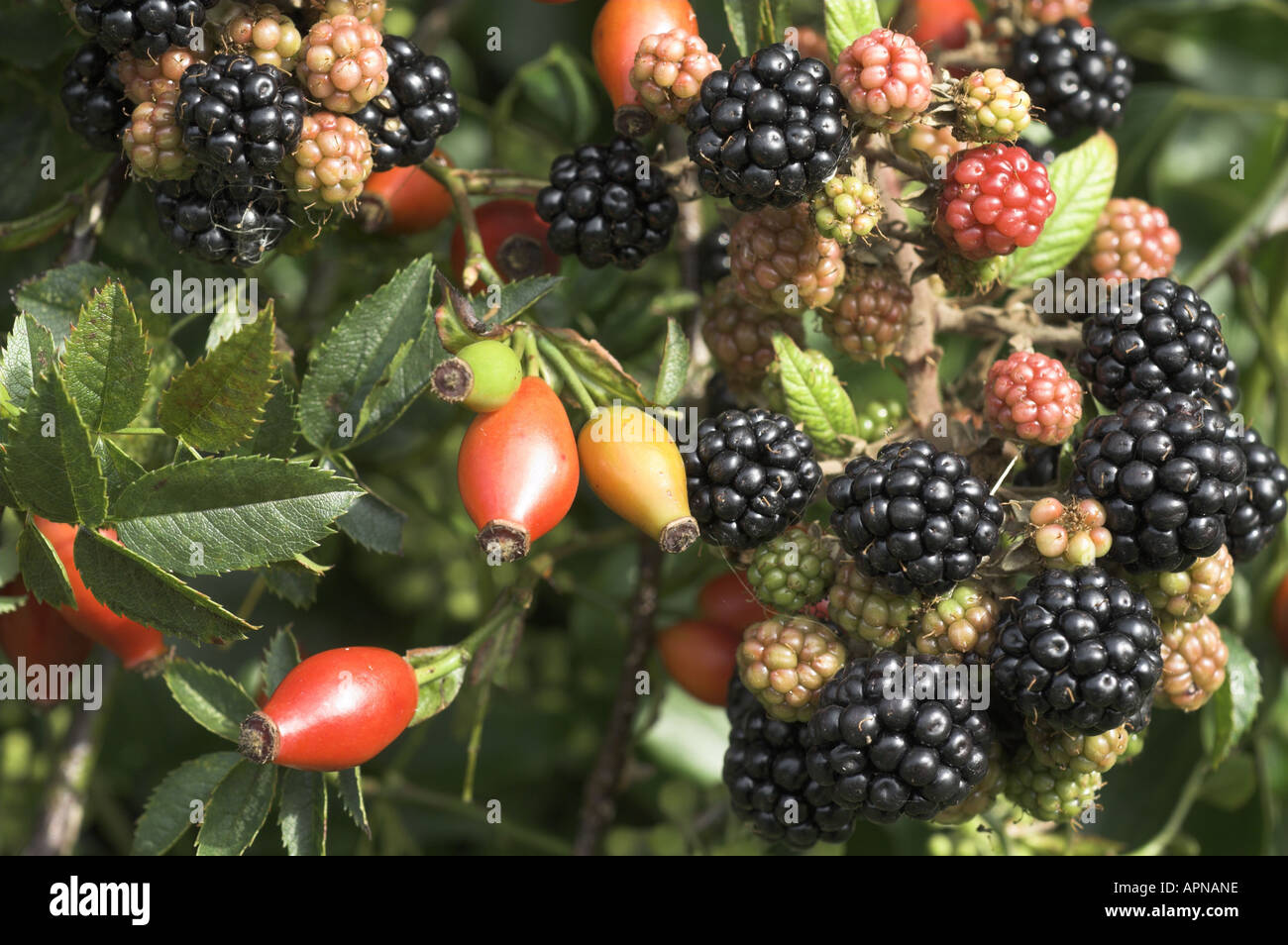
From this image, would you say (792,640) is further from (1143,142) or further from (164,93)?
(1143,142)

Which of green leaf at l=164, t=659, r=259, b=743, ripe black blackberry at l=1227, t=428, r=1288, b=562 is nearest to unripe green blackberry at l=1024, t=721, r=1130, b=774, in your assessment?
ripe black blackberry at l=1227, t=428, r=1288, b=562

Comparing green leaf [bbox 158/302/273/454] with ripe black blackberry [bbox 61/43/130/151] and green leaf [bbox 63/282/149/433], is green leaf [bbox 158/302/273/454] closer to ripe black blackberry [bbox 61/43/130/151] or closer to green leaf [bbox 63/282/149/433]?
green leaf [bbox 63/282/149/433]

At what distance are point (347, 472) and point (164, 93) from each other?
0.45m

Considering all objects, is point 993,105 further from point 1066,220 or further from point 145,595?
point 145,595

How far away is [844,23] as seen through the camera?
48.8 inches

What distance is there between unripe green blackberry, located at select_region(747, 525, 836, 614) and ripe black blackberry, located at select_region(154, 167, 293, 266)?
650mm

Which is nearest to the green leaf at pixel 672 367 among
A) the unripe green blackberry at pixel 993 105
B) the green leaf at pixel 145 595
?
the unripe green blackberry at pixel 993 105

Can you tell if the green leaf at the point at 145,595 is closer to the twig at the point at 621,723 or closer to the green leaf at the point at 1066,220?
the twig at the point at 621,723

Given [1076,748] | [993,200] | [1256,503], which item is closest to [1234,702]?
[1256,503]

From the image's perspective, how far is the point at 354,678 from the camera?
121cm

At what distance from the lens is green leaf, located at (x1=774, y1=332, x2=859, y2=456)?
51.6 inches
